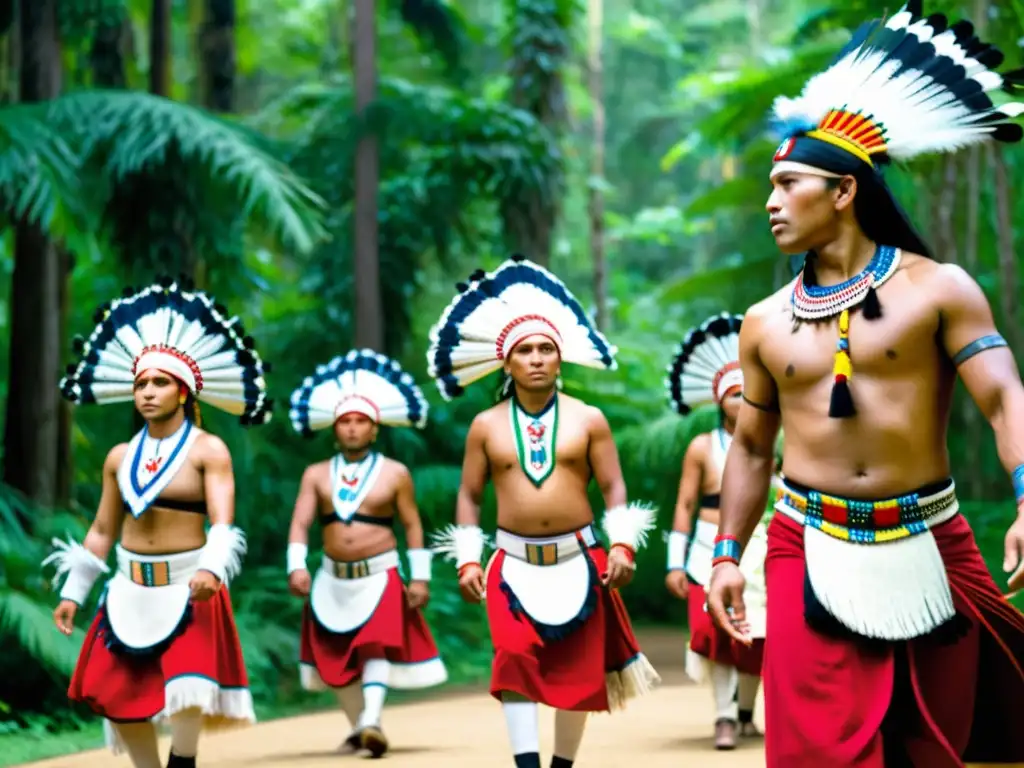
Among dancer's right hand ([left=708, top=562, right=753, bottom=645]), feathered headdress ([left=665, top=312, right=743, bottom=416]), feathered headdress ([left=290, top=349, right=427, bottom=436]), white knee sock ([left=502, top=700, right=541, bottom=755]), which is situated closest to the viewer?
dancer's right hand ([left=708, top=562, right=753, bottom=645])

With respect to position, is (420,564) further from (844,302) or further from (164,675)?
(844,302)

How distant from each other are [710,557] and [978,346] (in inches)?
181

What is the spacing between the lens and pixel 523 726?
6098mm

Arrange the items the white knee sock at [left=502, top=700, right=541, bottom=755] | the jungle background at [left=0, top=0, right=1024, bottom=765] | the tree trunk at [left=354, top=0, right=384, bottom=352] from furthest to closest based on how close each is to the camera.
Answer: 1. the tree trunk at [left=354, top=0, right=384, bottom=352]
2. the jungle background at [left=0, top=0, right=1024, bottom=765]
3. the white knee sock at [left=502, top=700, right=541, bottom=755]

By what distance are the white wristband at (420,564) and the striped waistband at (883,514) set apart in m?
4.57

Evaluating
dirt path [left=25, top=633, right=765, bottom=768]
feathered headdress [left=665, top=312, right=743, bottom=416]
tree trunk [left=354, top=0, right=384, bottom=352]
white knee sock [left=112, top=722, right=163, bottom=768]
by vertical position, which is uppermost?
tree trunk [left=354, top=0, right=384, bottom=352]

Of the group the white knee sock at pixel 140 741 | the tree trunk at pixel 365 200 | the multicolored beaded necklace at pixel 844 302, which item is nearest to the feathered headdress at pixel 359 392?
the white knee sock at pixel 140 741

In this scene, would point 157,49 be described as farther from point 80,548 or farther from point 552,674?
point 552,674

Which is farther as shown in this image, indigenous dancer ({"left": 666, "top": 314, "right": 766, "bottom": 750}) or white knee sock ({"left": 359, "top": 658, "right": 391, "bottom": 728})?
indigenous dancer ({"left": 666, "top": 314, "right": 766, "bottom": 750})

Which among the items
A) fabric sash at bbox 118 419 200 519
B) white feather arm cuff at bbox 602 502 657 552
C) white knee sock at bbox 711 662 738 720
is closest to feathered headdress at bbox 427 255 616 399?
white feather arm cuff at bbox 602 502 657 552

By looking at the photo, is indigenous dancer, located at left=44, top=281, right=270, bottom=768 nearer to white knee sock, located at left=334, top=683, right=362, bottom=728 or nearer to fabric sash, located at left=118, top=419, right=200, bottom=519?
fabric sash, located at left=118, top=419, right=200, bottom=519

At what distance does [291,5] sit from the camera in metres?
27.4

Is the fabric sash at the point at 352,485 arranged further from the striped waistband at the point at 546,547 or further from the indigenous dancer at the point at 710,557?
the striped waistband at the point at 546,547

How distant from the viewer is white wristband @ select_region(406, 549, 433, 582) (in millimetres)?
8221
